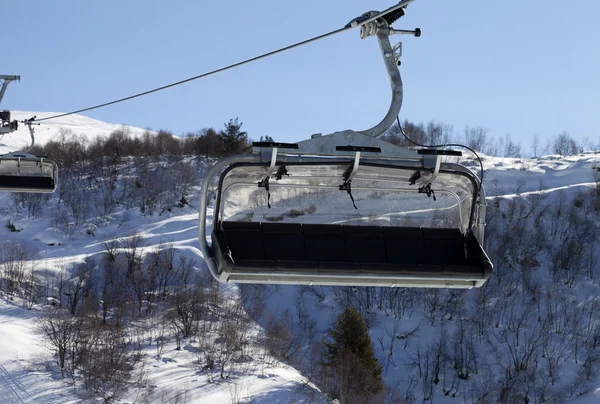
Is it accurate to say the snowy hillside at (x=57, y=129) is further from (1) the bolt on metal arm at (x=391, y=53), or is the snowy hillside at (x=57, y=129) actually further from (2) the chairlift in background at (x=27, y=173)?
(1) the bolt on metal arm at (x=391, y=53)

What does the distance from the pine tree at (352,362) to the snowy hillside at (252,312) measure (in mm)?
791

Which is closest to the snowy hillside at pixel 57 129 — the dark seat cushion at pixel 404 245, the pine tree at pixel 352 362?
the pine tree at pixel 352 362

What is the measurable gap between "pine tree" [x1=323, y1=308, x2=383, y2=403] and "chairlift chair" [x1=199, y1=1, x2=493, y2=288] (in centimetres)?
2907

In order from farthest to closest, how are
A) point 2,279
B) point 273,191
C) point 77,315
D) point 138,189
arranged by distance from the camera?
point 138,189 < point 2,279 < point 77,315 < point 273,191

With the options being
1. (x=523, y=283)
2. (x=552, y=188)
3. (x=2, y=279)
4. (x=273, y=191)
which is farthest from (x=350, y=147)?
(x=552, y=188)

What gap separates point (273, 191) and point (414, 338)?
114 feet

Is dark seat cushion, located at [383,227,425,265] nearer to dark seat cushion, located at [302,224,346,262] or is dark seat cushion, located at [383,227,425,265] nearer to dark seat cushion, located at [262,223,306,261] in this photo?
dark seat cushion, located at [302,224,346,262]

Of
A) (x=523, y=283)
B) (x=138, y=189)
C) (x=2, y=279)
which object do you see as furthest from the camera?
(x=138, y=189)

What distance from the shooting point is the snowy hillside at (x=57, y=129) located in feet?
199

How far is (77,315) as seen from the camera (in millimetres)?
34875

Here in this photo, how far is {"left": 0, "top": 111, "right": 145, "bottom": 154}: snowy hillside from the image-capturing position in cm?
6052

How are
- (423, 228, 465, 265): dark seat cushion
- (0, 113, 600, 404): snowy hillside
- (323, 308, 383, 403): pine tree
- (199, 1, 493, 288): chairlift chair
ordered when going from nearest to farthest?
1. (199, 1, 493, 288): chairlift chair
2. (423, 228, 465, 265): dark seat cushion
3. (0, 113, 600, 404): snowy hillside
4. (323, 308, 383, 403): pine tree

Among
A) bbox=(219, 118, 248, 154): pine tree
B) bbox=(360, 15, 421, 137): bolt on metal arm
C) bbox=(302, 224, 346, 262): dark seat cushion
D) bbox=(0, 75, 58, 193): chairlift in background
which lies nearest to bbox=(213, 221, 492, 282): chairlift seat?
bbox=(302, 224, 346, 262): dark seat cushion

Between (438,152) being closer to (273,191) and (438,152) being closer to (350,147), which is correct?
(350,147)
